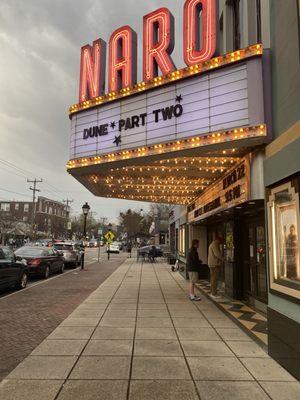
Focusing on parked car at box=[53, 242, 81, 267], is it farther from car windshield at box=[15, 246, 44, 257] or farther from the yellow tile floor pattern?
the yellow tile floor pattern

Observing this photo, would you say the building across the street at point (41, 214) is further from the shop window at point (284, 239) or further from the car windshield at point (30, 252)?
the shop window at point (284, 239)

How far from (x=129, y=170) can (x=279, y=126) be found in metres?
5.07

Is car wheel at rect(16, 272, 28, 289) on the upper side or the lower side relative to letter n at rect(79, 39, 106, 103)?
lower

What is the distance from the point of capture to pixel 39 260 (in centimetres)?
1741

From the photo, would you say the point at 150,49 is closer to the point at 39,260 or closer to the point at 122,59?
the point at 122,59

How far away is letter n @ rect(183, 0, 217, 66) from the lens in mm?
8164

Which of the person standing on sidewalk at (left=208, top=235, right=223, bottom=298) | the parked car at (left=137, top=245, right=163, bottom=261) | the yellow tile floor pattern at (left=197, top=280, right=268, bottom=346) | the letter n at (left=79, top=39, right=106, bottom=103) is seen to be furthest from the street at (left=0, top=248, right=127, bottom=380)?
the parked car at (left=137, top=245, right=163, bottom=261)

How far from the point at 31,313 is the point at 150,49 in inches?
278

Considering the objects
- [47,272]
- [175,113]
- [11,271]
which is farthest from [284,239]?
[47,272]

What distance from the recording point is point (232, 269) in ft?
36.4

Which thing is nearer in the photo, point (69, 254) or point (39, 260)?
point (39, 260)

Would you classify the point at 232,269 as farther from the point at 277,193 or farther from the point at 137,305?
the point at 277,193

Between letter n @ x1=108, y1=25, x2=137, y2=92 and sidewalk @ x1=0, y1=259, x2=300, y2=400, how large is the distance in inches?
232

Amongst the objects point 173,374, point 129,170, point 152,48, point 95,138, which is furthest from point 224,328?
point 152,48
